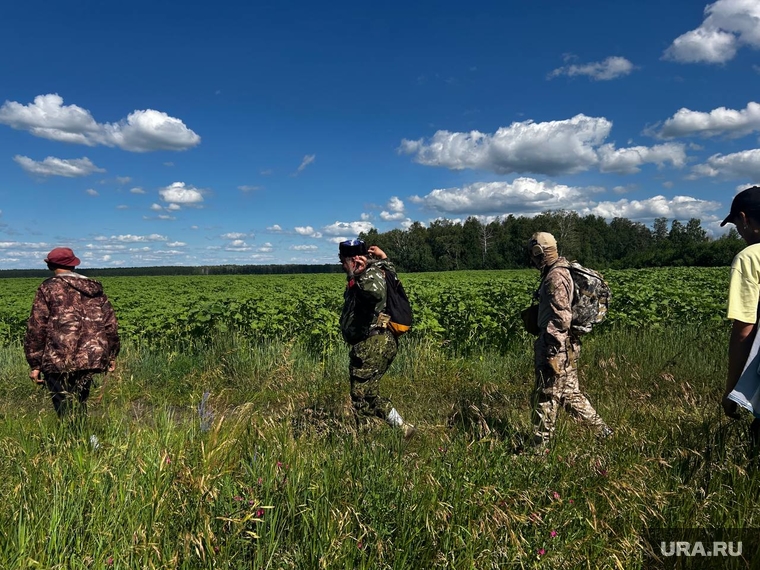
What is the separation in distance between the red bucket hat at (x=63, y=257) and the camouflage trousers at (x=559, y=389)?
444 cm

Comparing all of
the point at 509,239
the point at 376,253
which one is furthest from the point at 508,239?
the point at 376,253

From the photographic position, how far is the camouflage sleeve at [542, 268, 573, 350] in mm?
3688

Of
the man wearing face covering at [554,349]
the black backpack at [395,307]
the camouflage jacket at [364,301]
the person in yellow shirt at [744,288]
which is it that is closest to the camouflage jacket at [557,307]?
the man wearing face covering at [554,349]

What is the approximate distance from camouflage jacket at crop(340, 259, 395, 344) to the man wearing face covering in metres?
1.38

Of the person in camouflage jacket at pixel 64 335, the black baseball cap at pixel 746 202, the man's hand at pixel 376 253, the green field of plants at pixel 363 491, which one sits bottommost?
the green field of plants at pixel 363 491

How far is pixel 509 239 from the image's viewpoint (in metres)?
97.8

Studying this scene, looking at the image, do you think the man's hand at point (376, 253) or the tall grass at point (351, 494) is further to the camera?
the man's hand at point (376, 253)

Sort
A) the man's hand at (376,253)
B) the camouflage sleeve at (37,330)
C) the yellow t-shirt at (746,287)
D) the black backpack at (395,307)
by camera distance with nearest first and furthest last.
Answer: the yellow t-shirt at (746,287) < the camouflage sleeve at (37,330) < the black backpack at (395,307) < the man's hand at (376,253)

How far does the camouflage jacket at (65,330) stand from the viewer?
416 centimetres

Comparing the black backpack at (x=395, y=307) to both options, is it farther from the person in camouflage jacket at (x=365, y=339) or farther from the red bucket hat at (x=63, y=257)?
the red bucket hat at (x=63, y=257)

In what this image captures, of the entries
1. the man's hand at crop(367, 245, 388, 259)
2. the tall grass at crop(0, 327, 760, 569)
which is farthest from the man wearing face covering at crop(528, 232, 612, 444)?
the man's hand at crop(367, 245, 388, 259)

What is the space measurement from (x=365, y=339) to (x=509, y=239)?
98.0 m

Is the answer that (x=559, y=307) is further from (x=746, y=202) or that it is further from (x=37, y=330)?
(x=37, y=330)

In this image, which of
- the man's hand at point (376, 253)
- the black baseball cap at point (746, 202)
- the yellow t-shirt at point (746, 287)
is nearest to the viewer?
the yellow t-shirt at point (746, 287)
